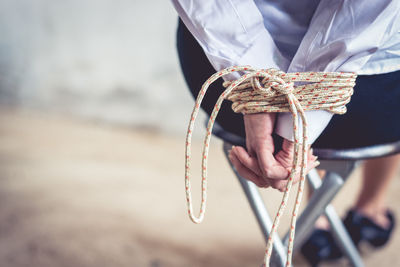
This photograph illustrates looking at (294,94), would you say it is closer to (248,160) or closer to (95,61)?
(248,160)

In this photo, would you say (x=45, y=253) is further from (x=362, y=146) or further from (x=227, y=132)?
(x=362, y=146)

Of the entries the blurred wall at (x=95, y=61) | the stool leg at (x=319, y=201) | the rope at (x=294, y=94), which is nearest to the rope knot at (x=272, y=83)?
the rope at (x=294, y=94)

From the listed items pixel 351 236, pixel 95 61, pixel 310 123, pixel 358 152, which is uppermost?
pixel 310 123

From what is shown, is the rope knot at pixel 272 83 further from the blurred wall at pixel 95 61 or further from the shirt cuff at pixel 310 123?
the blurred wall at pixel 95 61

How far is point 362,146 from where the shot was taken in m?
0.54

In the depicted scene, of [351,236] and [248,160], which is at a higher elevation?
[248,160]

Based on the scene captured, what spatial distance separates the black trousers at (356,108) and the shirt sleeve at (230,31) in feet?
0.20

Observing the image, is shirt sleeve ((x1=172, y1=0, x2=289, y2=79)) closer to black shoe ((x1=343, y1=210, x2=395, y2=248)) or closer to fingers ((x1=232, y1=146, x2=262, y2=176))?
fingers ((x1=232, y1=146, x2=262, y2=176))

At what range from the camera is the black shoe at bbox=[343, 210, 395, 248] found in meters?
1.05

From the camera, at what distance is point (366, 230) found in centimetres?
105

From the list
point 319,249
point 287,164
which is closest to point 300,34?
point 287,164

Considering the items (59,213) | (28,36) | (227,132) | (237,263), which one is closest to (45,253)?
(59,213)

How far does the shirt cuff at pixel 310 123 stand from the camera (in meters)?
0.47

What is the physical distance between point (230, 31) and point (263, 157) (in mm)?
156
